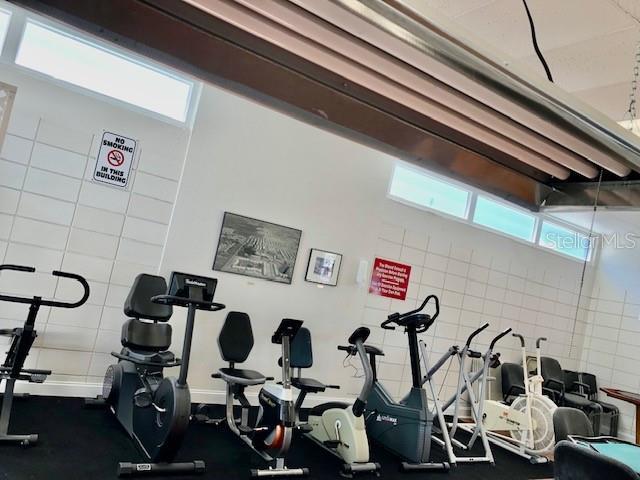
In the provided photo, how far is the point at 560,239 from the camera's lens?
24.0 ft

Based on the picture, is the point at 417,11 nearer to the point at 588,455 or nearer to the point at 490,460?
the point at 588,455

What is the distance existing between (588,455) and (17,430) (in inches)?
141

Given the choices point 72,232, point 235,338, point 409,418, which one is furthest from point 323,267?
point 72,232

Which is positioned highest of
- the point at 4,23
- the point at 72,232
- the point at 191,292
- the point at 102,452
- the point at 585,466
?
the point at 4,23

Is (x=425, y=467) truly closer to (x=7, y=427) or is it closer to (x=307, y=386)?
(x=307, y=386)

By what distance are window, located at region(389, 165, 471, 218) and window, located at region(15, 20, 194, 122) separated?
9.05ft

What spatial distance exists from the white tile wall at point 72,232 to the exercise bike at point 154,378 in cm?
43

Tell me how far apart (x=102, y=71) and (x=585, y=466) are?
4.58 meters

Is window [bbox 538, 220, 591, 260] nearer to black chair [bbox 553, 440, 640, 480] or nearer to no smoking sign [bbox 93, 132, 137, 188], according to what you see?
black chair [bbox 553, 440, 640, 480]

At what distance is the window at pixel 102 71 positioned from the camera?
383 centimetres

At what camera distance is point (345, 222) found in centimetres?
540

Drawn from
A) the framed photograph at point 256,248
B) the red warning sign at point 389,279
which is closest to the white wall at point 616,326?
the red warning sign at point 389,279

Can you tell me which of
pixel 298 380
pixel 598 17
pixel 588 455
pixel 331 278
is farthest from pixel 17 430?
pixel 598 17

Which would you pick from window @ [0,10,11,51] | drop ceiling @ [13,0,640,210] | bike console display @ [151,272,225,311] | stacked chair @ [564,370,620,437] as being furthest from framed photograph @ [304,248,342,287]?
stacked chair @ [564,370,620,437]
